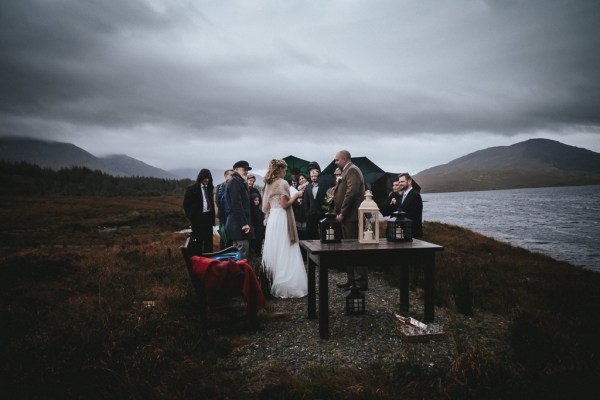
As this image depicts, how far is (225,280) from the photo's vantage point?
13.6ft

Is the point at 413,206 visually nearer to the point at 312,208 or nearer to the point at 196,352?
the point at 312,208

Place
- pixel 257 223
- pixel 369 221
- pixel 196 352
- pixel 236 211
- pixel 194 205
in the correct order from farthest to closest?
1. pixel 257 223
2. pixel 194 205
3. pixel 236 211
4. pixel 369 221
5. pixel 196 352

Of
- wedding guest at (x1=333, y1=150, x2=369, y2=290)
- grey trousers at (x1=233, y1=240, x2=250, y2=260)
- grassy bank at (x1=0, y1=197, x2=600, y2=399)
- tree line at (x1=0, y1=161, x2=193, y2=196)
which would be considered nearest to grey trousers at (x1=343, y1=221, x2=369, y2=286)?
wedding guest at (x1=333, y1=150, x2=369, y2=290)

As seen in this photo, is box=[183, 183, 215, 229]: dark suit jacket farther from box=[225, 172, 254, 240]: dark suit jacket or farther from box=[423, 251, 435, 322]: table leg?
box=[423, 251, 435, 322]: table leg

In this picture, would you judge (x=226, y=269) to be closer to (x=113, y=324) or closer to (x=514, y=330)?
(x=113, y=324)

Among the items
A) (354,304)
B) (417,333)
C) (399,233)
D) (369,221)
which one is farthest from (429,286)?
(369,221)

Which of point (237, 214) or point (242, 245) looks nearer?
point (237, 214)

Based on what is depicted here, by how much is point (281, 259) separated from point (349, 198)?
1.83 metres

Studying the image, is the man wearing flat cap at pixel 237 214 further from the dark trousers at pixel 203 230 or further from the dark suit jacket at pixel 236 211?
the dark trousers at pixel 203 230

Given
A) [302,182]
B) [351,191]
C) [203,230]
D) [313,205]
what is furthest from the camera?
[302,182]

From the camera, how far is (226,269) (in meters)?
4.14

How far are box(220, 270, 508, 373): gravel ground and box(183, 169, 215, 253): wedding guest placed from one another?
3.12 meters

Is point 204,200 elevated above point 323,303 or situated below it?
above

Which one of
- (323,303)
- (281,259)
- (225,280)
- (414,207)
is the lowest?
(323,303)
